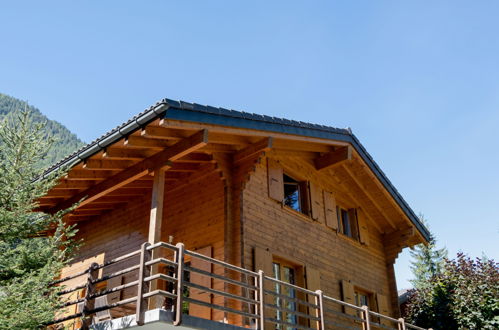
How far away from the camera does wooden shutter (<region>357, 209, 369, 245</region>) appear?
49.9 ft

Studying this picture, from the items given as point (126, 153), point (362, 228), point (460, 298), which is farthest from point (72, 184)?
point (460, 298)

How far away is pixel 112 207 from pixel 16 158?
4839 mm

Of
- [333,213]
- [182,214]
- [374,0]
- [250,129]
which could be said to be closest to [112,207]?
[182,214]

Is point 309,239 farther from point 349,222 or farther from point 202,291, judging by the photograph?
point 202,291

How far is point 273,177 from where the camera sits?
480 inches

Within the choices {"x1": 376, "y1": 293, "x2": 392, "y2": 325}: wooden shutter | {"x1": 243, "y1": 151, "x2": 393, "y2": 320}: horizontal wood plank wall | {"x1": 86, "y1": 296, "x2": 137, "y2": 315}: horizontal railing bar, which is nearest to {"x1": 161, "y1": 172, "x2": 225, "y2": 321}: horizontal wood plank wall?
{"x1": 243, "y1": 151, "x2": 393, "y2": 320}: horizontal wood plank wall

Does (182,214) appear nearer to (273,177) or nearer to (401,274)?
(273,177)

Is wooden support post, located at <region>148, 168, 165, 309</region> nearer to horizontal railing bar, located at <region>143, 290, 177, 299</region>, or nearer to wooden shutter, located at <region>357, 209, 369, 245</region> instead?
horizontal railing bar, located at <region>143, 290, 177, 299</region>

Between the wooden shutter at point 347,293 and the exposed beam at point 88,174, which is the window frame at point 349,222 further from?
the exposed beam at point 88,174

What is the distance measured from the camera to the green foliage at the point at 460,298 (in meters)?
15.2

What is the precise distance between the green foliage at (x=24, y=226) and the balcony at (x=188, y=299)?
605 millimetres

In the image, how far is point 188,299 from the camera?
7.39 metres

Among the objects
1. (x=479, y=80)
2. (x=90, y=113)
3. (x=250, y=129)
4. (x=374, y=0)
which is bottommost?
(x=250, y=129)

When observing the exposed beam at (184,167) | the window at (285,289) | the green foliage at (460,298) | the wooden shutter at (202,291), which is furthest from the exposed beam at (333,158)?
the green foliage at (460,298)
